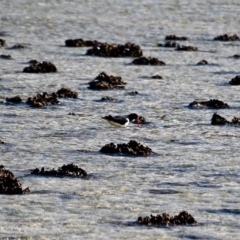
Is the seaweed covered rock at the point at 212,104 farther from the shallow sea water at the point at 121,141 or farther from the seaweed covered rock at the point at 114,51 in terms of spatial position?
the seaweed covered rock at the point at 114,51

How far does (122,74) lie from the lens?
34.7 metres

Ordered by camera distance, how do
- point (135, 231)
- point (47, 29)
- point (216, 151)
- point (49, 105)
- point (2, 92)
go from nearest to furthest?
point (135, 231) < point (216, 151) < point (49, 105) < point (2, 92) < point (47, 29)

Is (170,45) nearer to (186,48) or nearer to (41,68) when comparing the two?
(186,48)

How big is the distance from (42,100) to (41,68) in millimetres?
6431

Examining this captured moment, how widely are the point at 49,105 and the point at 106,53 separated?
38.8ft

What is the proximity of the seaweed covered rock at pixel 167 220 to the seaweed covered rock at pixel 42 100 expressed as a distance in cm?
1257

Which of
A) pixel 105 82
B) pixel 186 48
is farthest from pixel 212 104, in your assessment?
pixel 186 48

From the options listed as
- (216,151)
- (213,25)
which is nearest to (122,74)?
(216,151)

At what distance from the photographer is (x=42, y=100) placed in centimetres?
2789

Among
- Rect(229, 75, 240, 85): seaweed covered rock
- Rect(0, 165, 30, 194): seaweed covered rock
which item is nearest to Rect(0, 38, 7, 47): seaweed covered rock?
Rect(229, 75, 240, 85): seaweed covered rock

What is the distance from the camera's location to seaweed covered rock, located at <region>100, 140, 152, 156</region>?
69.4 ft

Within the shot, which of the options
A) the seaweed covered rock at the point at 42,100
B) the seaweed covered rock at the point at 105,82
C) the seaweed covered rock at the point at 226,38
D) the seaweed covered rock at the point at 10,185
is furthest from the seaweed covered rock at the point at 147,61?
the seaweed covered rock at the point at 10,185

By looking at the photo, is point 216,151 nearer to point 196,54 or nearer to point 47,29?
point 196,54

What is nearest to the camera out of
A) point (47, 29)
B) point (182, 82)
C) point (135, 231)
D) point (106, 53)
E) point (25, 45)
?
point (135, 231)
